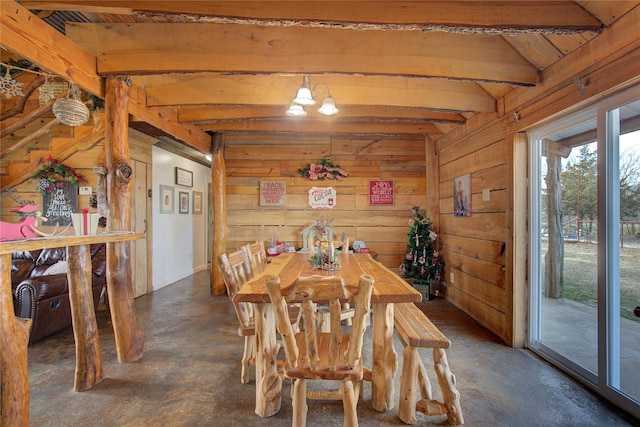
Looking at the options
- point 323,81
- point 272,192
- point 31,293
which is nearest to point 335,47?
point 323,81

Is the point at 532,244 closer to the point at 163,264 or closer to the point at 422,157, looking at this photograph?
the point at 422,157

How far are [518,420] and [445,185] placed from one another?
10.1 feet

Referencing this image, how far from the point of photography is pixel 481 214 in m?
3.36

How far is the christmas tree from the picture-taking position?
14.0 ft

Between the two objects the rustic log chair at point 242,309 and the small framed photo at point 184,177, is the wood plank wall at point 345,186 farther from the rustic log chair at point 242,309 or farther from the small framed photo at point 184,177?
the rustic log chair at point 242,309

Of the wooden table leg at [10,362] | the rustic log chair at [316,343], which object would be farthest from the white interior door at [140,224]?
the rustic log chair at [316,343]

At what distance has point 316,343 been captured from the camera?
5.06ft

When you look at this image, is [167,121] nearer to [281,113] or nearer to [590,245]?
[281,113]

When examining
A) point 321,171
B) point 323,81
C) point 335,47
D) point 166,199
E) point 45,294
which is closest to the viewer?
point 335,47

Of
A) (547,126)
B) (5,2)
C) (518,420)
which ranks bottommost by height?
(518,420)

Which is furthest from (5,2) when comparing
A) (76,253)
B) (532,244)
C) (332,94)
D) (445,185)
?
(445,185)

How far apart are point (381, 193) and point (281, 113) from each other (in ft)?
6.77

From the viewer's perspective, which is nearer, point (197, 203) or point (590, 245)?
A: point (590, 245)

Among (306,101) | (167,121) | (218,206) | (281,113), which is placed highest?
(281,113)
